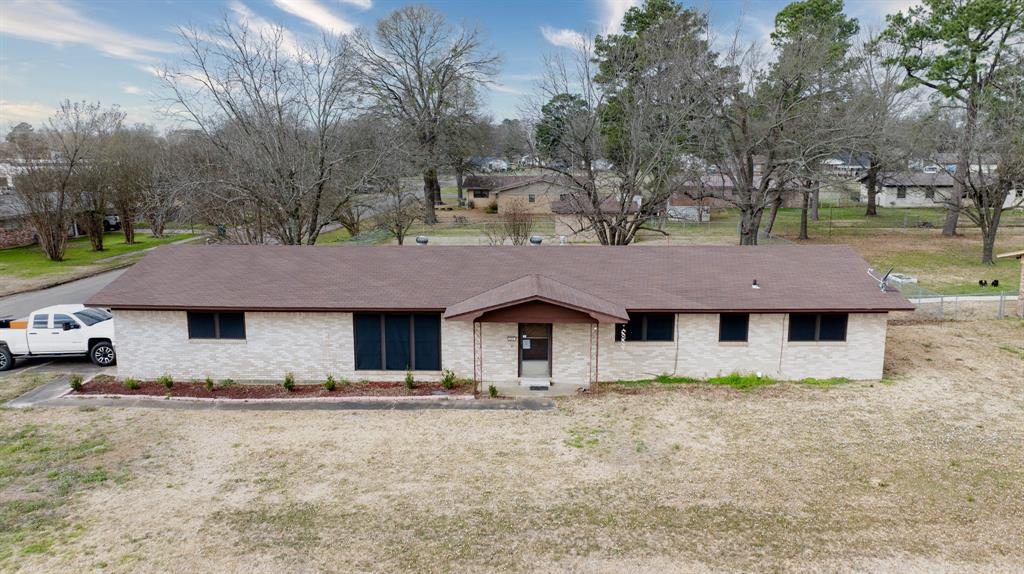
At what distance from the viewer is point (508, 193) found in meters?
63.8

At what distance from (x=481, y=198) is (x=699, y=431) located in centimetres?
5643

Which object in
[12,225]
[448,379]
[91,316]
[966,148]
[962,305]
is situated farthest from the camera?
[12,225]

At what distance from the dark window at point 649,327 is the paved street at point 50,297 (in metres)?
24.1

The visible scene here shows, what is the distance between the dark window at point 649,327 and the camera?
686 inches

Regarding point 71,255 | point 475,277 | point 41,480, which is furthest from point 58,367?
point 71,255

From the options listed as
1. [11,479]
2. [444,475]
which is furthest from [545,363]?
[11,479]

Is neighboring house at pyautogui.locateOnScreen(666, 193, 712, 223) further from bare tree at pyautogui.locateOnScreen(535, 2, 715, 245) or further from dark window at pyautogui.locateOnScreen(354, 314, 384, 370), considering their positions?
dark window at pyautogui.locateOnScreen(354, 314, 384, 370)

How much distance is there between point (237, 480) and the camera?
12.1m

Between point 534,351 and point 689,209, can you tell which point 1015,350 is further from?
point 689,209

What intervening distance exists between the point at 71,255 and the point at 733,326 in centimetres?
4353

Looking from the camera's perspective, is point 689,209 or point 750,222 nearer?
point 750,222

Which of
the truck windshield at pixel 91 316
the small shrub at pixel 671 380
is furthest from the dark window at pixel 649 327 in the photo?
the truck windshield at pixel 91 316

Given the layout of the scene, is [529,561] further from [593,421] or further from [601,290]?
[601,290]

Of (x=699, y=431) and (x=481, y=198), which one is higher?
(x=481, y=198)
